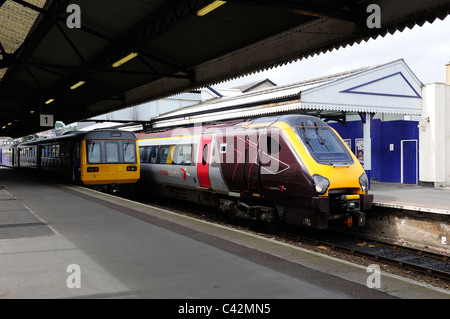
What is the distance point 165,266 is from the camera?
567 cm

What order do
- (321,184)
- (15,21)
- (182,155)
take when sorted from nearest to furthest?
(321,184) → (15,21) → (182,155)

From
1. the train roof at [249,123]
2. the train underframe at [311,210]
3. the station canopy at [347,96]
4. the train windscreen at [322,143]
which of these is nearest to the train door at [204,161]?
the train roof at [249,123]

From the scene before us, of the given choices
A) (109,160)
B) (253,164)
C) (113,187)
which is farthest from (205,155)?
(113,187)

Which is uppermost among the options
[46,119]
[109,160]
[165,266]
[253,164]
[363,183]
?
[46,119]

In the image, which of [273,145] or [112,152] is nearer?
[273,145]

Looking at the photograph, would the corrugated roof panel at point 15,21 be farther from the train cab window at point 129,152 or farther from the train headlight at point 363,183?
the train headlight at point 363,183

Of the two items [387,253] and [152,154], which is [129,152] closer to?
[152,154]

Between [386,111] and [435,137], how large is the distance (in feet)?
7.77

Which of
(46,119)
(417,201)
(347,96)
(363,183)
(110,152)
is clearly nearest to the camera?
(363,183)

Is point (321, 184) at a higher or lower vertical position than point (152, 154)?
lower

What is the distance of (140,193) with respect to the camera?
19.9 meters

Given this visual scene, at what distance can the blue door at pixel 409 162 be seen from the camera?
18.0 meters
